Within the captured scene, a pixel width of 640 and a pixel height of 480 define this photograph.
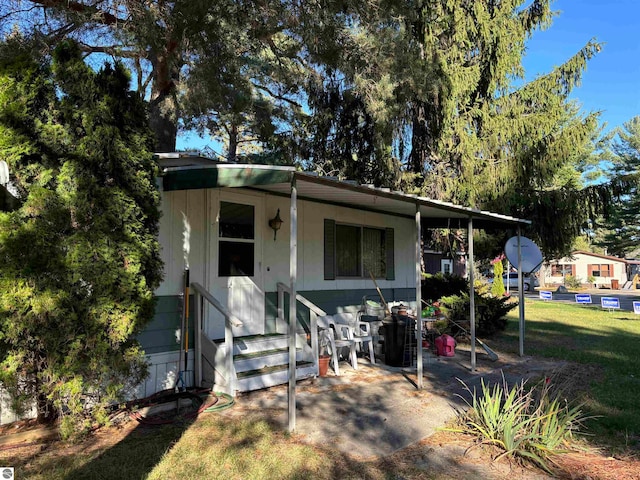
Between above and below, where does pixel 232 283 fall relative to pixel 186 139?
below

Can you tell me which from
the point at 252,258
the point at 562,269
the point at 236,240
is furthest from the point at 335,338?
the point at 562,269

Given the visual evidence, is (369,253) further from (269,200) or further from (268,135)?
(268,135)

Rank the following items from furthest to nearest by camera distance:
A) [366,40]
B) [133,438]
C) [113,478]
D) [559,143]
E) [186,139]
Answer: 1. [186,139]
2. [559,143]
3. [366,40]
4. [133,438]
5. [113,478]

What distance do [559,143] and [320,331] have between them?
847 cm

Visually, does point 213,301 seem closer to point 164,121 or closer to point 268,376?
point 268,376

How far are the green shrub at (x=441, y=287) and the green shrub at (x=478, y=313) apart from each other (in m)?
1.21

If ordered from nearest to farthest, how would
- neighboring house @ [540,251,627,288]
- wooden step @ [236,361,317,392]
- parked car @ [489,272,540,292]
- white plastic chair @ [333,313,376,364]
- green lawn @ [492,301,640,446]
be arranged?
green lawn @ [492,301,640,446]
wooden step @ [236,361,317,392]
white plastic chair @ [333,313,376,364]
parked car @ [489,272,540,292]
neighboring house @ [540,251,627,288]

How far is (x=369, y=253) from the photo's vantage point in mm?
8977

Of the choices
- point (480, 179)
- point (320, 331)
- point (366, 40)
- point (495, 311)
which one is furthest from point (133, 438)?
point (480, 179)

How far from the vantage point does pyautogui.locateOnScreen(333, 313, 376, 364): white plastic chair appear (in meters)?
7.04

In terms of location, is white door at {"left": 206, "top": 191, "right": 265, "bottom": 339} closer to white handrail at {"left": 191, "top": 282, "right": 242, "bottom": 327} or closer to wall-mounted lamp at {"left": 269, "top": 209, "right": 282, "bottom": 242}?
wall-mounted lamp at {"left": 269, "top": 209, "right": 282, "bottom": 242}

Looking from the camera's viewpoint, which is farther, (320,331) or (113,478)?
(320,331)

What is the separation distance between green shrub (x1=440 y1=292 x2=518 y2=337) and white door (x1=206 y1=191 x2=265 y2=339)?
14.0ft

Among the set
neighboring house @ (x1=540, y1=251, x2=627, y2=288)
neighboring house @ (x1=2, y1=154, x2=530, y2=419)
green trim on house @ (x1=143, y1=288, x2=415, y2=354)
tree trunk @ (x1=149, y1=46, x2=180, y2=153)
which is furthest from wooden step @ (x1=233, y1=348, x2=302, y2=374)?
neighboring house @ (x1=540, y1=251, x2=627, y2=288)
